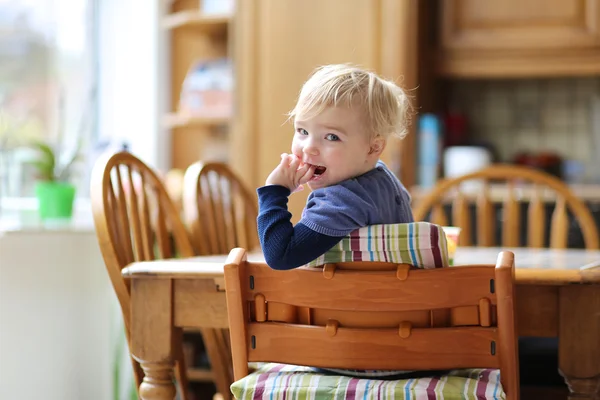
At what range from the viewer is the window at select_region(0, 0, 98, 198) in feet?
8.57

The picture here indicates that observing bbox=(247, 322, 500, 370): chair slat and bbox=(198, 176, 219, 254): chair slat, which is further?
bbox=(198, 176, 219, 254): chair slat

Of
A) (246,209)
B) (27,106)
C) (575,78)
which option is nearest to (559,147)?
(575,78)

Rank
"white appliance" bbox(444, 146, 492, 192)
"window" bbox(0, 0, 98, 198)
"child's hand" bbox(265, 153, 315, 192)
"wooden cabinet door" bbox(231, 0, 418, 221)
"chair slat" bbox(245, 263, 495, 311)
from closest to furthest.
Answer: "chair slat" bbox(245, 263, 495, 311)
"child's hand" bbox(265, 153, 315, 192)
"window" bbox(0, 0, 98, 198)
"wooden cabinet door" bbox(231, 0, 418, 221)
"white appliance" bbox(444, 146, 492, 192)

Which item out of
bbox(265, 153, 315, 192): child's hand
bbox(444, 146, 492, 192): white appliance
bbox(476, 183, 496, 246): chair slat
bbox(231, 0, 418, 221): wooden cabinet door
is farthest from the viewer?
bbox(444, 146, 492, 192): white appliance

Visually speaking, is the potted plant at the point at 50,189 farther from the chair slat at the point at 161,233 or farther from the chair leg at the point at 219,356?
the chair leg at the point at 219,356

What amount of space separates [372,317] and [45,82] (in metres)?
1.98

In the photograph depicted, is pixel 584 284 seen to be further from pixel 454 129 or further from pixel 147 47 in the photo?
pixel 147 47

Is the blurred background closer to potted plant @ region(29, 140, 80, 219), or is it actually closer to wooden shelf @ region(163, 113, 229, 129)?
wooden shelf @ region(163, 113, 229, 129)

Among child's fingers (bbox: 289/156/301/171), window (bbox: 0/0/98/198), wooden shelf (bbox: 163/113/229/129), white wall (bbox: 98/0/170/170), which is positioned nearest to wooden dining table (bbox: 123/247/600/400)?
child's fingers (bbox: 289/156/301/171)

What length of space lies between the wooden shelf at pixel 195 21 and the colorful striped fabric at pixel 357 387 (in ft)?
7.35

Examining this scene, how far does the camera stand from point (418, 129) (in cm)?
318

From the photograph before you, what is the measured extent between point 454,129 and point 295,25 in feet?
2.58

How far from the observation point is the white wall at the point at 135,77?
3.26 meters

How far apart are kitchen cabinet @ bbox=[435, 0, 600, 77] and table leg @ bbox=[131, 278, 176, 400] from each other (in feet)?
6.76
